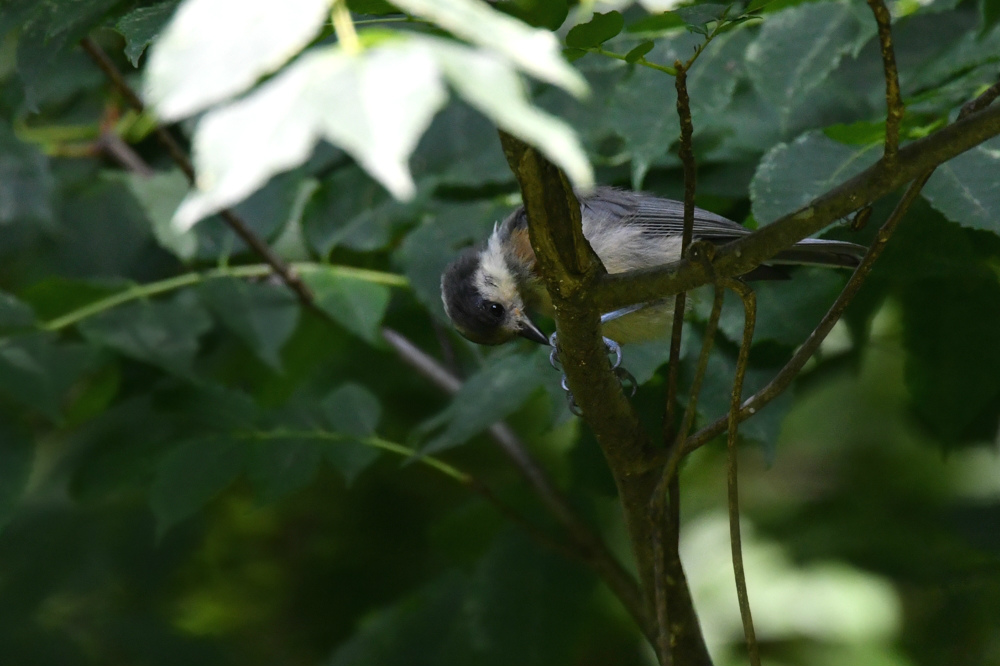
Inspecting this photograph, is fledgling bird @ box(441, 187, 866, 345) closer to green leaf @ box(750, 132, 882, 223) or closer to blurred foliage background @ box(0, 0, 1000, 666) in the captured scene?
blurred foliage background @ box(0, 0, 1000, 666)

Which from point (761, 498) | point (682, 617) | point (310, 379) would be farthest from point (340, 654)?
point (761, 498)

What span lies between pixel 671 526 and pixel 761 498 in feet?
12.3

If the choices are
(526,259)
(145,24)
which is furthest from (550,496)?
(145,24)

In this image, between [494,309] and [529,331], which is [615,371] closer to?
[529,331]

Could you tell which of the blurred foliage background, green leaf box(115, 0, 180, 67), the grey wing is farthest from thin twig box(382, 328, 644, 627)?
green leaf box(115, 0, 180, 67)

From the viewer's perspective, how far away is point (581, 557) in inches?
117

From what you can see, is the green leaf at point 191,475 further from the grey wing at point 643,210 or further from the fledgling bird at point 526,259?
the grey wing at point 643,210

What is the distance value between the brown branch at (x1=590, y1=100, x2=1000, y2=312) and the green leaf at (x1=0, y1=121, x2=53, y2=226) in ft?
8.14

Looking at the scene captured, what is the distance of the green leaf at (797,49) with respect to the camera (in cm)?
255

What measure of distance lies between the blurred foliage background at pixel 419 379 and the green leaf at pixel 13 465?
0.01 meters

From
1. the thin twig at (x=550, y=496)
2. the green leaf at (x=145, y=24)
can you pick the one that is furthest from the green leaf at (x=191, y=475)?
the green leaf at (x=145, y=24)

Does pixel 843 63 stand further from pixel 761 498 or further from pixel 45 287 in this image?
pixel 761 498

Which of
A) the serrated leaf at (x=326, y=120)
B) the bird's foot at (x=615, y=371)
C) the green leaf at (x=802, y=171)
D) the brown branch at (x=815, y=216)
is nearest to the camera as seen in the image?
the serrated leaf at (x=326, y=120)

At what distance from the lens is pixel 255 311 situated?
327 cm
